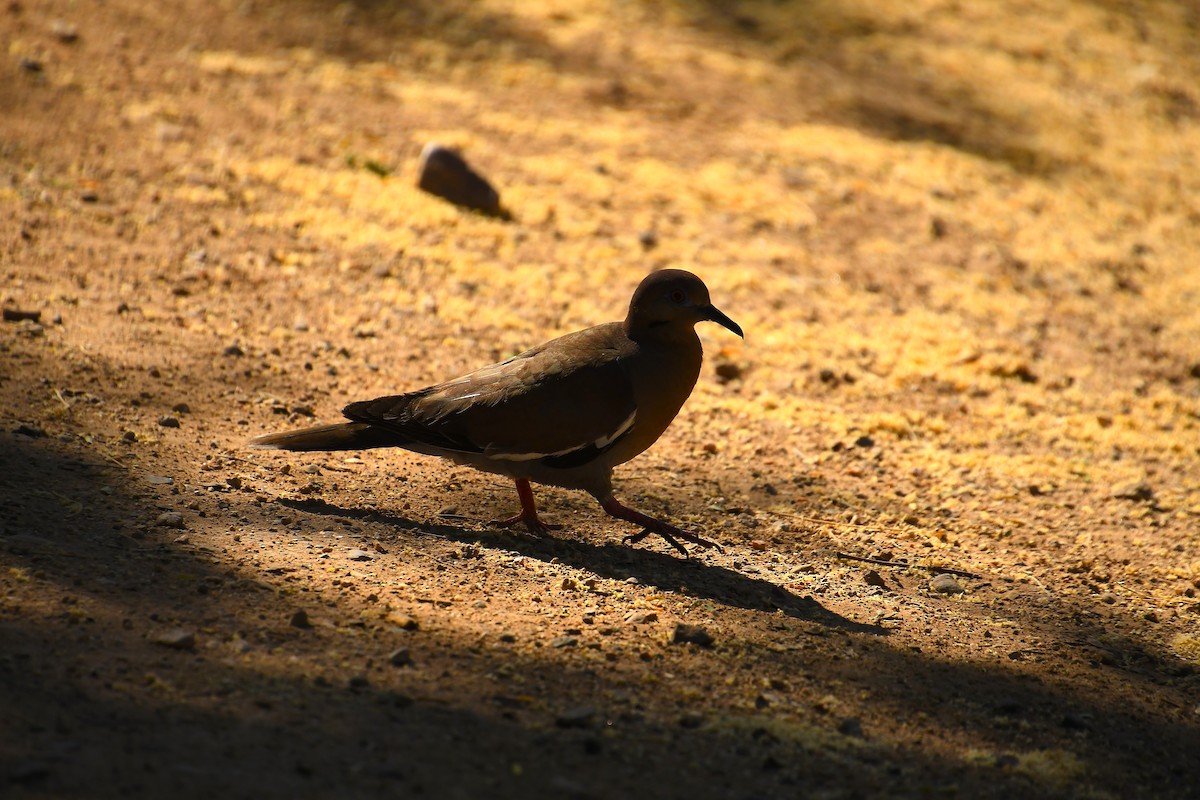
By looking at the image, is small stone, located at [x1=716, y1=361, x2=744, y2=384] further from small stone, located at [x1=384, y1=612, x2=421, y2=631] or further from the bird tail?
small stone, located at [x1=384, y1=612, x2=421, y2=631]

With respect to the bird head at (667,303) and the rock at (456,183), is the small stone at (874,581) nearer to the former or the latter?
the bird head at (667,303)

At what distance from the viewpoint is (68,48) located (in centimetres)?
866

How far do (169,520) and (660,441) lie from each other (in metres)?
2.45

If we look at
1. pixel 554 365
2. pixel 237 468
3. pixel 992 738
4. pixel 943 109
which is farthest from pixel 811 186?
pixel 992 738

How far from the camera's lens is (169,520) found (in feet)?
13.9

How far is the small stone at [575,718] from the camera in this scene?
3320 millimetres

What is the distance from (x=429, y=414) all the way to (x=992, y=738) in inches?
89.3

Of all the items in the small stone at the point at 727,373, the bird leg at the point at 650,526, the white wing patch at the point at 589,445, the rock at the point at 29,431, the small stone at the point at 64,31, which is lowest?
the rock at the point at 29,431

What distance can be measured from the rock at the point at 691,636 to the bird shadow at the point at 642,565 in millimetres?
361

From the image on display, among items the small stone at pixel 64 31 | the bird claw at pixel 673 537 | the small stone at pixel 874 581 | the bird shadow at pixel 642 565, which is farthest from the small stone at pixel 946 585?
the small stone at pixel 64 31

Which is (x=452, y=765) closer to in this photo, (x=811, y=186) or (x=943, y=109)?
(x=811, y=186)

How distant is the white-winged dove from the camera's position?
14.8 feet

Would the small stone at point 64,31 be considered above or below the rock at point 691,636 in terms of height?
above

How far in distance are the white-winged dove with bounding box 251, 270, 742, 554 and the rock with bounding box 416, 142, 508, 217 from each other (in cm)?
331
